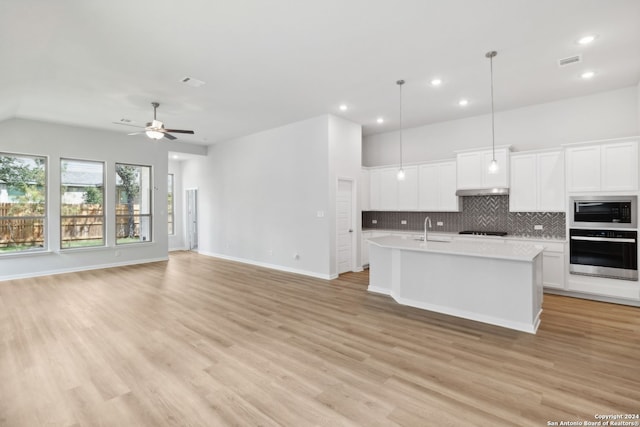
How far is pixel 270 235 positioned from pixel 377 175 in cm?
294

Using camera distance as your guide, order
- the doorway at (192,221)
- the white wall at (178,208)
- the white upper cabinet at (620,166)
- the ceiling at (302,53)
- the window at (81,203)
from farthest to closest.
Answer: the white wall at (178,208), the doorway at (192,221), the window at (81,203), the white upper cabinet at (620,166), the ceiling at (302,53)

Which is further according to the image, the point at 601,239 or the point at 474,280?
the point at 601,239

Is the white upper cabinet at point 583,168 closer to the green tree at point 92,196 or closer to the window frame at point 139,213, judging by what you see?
the window frame at point 139,213

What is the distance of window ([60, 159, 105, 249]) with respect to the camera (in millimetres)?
7070

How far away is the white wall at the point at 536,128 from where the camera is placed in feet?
16.5

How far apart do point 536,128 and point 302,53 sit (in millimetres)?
4680

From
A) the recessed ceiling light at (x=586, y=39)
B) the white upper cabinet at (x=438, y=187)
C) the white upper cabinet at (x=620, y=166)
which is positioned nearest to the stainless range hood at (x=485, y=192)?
the white upper cabinet at (x=438, y=187)

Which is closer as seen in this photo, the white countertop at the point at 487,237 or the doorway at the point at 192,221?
the white countertop at the point at 487,237

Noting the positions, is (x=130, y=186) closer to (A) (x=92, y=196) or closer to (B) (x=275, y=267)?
(A) (x=92, y=196)

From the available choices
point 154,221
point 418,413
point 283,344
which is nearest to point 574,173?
point 418,413

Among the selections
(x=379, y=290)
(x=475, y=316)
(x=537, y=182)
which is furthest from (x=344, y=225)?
(x=537, y=182)

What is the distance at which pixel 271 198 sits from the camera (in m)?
7.34

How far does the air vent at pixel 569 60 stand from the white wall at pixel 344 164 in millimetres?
3634

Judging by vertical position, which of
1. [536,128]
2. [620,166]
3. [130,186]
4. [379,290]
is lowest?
[379,290]
